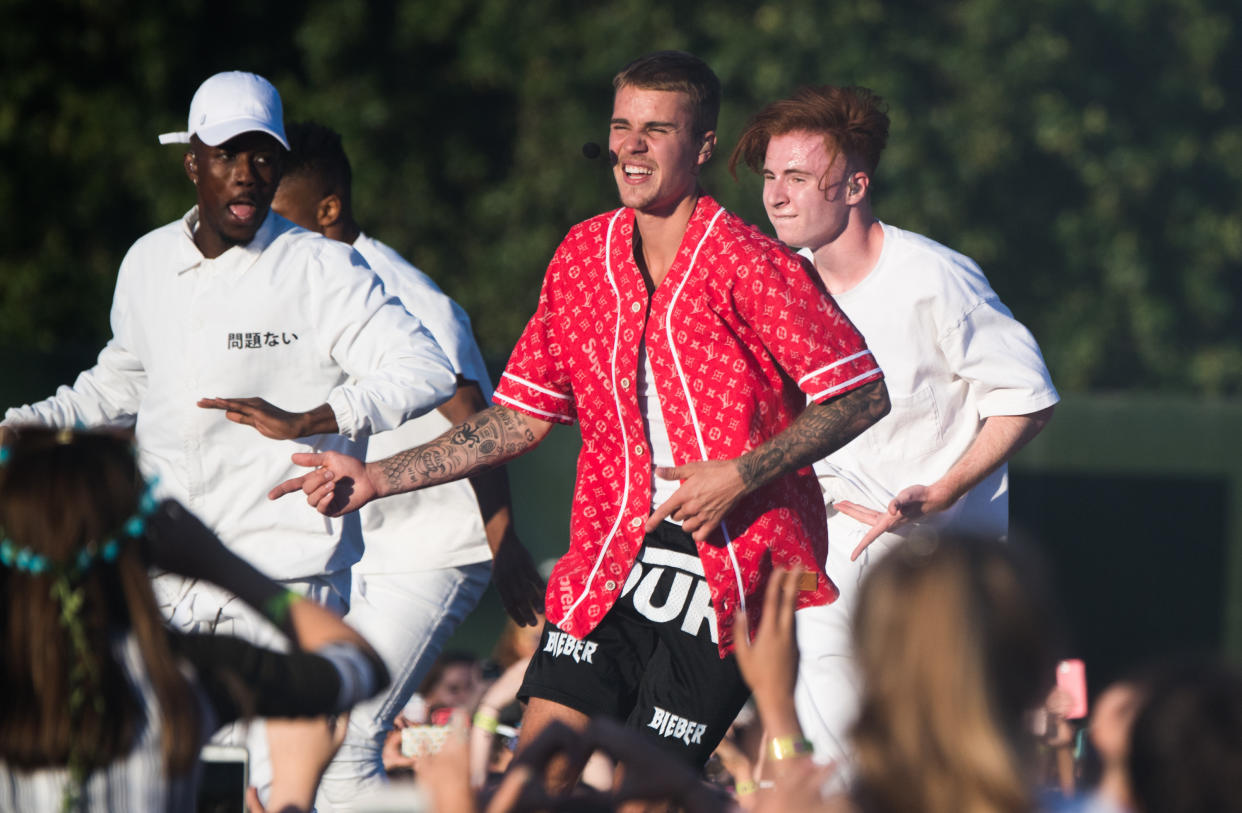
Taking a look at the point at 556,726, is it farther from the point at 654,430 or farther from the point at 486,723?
the point at 486,723

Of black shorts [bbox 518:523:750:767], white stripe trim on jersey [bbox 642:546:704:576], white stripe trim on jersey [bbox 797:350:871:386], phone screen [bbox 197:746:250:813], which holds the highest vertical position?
white stripe trim on jersey [bbox 797:350:871:386]

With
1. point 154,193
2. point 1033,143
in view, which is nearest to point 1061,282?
point 1033,143

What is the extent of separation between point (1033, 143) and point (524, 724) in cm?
1444

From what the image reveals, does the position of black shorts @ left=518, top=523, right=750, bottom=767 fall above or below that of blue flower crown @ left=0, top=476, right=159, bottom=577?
below

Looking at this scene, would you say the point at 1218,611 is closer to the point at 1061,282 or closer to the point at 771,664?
the point at 1061,282

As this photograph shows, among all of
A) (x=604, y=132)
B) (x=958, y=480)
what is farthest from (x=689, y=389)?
(x=604, y=132)

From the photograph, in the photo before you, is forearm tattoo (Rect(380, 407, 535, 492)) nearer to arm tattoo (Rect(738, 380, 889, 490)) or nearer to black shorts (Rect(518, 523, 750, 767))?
black shorts (Rect(518, 523, 750, 767))

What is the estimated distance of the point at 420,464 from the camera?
14.6 feet

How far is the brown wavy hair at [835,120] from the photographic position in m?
5.52

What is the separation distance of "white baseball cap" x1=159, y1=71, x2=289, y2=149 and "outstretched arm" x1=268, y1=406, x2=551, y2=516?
3.56ft

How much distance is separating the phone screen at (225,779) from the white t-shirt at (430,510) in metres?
1.41

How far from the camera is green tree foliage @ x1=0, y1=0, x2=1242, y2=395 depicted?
1711 cm

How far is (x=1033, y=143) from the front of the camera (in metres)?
17.5

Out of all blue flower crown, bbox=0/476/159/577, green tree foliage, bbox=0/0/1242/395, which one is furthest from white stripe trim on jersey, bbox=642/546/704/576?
green tree foliage, bbox=0/0/1242/395
